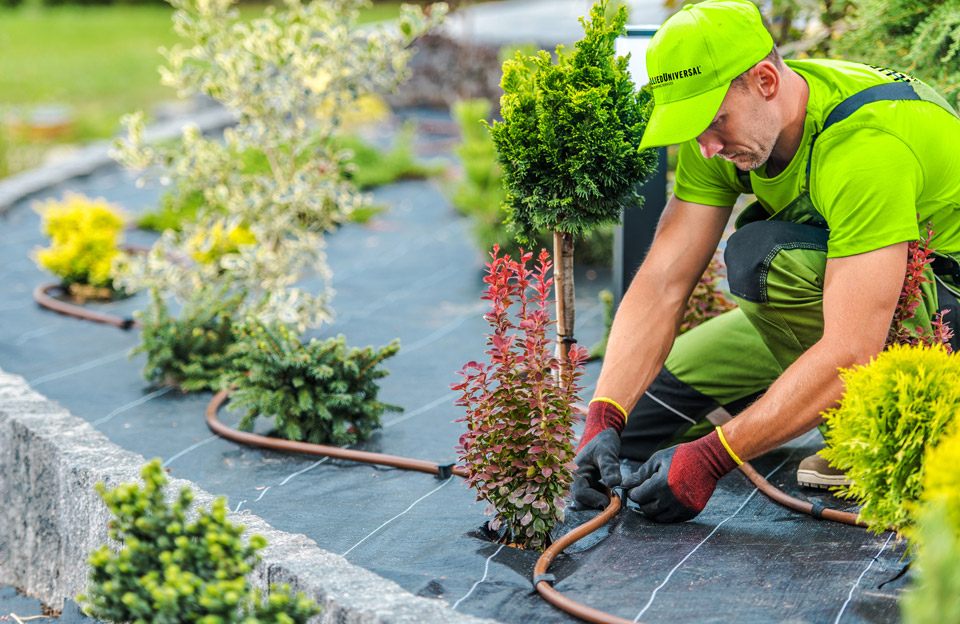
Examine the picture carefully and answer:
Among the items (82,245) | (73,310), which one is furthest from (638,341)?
(82,245)

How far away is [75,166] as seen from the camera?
23.4 ft

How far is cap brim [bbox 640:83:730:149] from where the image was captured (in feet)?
7.32

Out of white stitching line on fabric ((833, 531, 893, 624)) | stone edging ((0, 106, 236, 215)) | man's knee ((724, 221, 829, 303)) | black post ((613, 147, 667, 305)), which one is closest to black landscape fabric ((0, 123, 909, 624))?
white stitching line on fabric ((833, 531, 893, 624))

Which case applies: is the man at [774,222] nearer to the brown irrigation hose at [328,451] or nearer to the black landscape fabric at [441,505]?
the black landscape fabric at [441,505]

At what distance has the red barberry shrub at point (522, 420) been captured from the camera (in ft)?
7.08

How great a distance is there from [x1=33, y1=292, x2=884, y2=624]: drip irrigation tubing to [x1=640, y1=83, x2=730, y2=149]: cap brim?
91 cm

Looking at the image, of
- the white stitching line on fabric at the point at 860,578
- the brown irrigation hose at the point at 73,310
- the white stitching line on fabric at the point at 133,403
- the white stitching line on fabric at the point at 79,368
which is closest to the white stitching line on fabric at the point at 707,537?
the white stitching line on fabric at the point at 860,578

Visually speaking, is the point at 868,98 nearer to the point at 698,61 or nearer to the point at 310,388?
the point at 698,61

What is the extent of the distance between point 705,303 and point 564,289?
0.64 meters

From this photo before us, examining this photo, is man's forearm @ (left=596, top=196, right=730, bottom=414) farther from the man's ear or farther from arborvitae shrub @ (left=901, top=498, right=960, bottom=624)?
arborvitae shrub @ (left=901, top=498, right=960, bottom=624)

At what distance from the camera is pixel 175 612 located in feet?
5.24

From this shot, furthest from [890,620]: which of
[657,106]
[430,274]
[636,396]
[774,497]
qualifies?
[430,274]

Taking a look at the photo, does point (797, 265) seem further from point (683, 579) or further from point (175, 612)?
point (175, 612)

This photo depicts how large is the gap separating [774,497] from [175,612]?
1575mm
